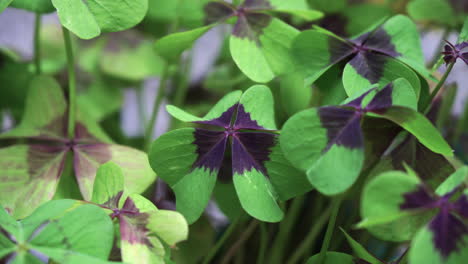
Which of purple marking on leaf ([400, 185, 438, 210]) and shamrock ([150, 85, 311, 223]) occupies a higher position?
purple marking on leaf ([400, 185, 438, 210])

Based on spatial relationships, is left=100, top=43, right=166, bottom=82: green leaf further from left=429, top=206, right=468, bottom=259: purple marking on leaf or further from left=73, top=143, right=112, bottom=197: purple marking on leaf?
left=429, top=206, right=468, bottom=259: purple marking on leaf

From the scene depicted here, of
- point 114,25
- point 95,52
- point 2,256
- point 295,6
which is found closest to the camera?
point 2,256

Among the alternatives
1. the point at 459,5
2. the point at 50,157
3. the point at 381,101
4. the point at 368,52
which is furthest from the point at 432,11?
the point at 50,157

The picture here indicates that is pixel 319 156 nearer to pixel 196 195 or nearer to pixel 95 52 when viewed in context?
pixel 196 195

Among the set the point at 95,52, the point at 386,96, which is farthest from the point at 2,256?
the point at 95,52

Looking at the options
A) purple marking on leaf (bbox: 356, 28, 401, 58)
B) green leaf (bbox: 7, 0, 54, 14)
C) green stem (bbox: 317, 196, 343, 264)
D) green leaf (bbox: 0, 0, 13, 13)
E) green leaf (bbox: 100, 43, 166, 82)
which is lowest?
green leaf (bbox: 100, 43, 166, 82)

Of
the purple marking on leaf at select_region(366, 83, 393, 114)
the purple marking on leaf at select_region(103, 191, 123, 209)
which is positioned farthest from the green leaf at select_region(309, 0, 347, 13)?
the purple marking on leaf at select_region(103, 191, 123, 209)

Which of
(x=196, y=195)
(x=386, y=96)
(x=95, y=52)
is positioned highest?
(x=386, y=96)
